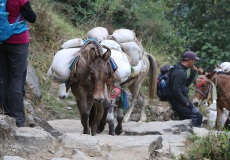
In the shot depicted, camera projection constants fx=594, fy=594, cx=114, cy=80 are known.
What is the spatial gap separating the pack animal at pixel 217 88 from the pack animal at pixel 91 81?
10.6 feet

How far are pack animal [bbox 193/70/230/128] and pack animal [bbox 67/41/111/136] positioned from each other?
3.22m

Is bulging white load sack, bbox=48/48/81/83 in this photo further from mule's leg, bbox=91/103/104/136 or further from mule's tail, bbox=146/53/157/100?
mule's tail, bbox=146/53/157/100

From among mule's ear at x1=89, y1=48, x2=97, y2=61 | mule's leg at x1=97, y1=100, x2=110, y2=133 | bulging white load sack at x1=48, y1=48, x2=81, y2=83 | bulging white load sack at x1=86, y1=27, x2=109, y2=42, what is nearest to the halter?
bulging white load sack at x1=86, y1=27, x2=109, y2=42

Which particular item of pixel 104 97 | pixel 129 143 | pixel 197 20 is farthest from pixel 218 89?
pixel 197 20

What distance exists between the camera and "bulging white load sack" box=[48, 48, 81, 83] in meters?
8.79

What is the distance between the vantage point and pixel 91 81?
8.45 meters

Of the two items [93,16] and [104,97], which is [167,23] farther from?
[104,97]

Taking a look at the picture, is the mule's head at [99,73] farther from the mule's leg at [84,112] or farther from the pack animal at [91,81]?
the mule's leg at [84,112]

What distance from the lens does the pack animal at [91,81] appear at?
8.30 metres

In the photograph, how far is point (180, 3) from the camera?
65.5 feet

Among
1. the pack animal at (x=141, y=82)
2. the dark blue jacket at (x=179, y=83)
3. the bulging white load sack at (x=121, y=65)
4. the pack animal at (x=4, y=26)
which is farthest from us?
the pack animal at (x=141, y=82)

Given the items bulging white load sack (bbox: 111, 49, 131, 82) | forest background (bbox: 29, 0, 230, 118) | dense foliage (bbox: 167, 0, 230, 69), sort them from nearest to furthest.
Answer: bulging white load sack (bbox: 111, 49, 131, 82), forest background (bbox: 29, 0, 230, 118), dense foliage (bbox: 167, 0, 230, 69)

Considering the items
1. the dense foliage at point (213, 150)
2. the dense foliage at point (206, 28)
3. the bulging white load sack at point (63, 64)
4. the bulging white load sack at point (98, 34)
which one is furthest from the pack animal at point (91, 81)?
Answer: the dense foliage at point (206, 28)

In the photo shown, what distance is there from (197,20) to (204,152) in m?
13.0
